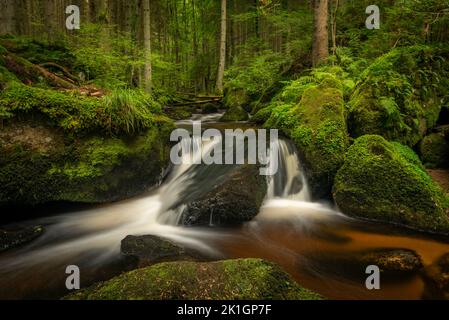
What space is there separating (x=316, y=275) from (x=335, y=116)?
3.85 meters

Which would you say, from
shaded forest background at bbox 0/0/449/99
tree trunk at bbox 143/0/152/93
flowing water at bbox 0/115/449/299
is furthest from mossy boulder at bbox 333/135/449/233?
tree trunk at bbox 143/0/152/93

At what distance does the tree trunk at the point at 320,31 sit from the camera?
32.0ft

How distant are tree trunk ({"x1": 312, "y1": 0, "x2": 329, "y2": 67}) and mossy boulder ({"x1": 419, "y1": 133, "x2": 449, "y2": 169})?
4.36 metres

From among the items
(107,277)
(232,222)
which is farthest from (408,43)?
(107,277)

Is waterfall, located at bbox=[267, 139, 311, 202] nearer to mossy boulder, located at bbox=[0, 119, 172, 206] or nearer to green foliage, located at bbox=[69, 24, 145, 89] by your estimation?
mossy boulder, located at bbox=[0, 119, 172, 206]

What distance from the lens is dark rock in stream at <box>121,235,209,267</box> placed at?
13.4 feet

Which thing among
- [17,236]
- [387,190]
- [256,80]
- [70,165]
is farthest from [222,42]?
[17,236]

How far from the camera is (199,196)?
556 cm

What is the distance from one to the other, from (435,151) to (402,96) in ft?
4.48

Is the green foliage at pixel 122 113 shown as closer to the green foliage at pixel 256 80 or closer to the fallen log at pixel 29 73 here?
the fallen log at pixel 29 73

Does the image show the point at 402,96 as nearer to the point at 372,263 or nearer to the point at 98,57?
the point at 372,263

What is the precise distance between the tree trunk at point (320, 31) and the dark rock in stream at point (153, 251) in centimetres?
799
